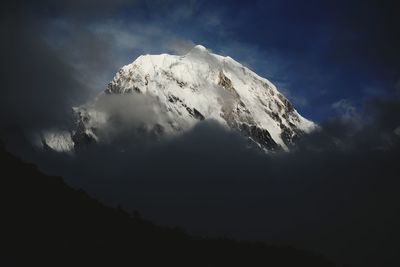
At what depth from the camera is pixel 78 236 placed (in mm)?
67062

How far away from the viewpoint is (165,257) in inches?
2864

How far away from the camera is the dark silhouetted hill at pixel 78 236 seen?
59969 mm

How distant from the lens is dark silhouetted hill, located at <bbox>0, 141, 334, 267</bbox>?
197ft

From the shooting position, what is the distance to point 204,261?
77.6 metres

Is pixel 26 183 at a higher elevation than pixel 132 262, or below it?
higher

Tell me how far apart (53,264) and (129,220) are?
24.7 metres

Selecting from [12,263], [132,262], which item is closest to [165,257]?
[132,262]

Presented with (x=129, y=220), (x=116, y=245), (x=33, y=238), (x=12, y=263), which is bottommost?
(x=12, y=263)

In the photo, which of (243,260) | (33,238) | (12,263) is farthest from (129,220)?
(12,263)

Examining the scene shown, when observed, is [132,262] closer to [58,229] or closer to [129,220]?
[58,229]

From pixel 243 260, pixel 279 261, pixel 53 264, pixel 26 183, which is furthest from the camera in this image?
pixel 279 261

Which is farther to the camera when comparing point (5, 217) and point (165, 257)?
point (165, 257)

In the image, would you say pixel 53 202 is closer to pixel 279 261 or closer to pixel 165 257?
pixel 165 257

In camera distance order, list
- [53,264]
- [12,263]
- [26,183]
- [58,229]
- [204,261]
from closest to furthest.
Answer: [12,263]
[53,264]
[58,229]
[26,183]
[204,261]
